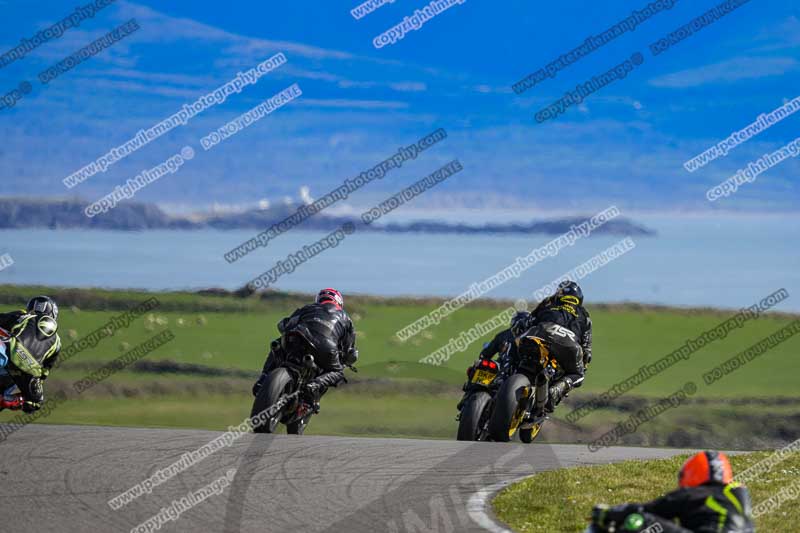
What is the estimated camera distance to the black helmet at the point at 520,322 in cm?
1627

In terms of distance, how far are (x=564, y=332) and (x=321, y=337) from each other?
9.33 feet

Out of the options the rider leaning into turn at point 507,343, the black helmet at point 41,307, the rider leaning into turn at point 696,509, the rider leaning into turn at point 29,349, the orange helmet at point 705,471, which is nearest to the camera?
the rider leaning into turn at point 696,509

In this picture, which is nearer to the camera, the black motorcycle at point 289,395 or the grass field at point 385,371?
the black motorcycle at point 289,395

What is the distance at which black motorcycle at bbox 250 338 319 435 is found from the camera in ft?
48.3

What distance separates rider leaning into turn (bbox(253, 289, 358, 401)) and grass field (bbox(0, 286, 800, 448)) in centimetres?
1300

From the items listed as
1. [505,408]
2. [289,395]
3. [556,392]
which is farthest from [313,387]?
[556,392]

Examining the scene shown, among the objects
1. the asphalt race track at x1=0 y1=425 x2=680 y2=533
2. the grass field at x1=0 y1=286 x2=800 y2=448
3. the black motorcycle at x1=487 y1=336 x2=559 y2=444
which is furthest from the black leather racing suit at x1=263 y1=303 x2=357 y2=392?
the grass field at x1=0 y1=286 x2=800 y2=448

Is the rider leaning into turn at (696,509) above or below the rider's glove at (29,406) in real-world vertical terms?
above

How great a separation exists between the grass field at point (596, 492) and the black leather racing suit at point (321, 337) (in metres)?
4.20

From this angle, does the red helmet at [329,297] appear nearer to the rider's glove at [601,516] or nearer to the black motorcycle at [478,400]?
the black motorcycle at [478,400]

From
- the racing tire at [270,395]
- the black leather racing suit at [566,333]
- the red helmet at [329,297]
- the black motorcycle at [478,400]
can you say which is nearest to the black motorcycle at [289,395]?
the racing tire at [270,395]

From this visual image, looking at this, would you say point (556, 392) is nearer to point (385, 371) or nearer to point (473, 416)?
point (473, 416)

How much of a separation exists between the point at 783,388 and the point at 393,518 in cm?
3511

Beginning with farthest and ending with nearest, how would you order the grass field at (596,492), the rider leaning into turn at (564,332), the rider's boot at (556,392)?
1. the rider's boot at (556,392)
2. the rider leaning into turn at (564,332)
3. the grass field at (596,492)
